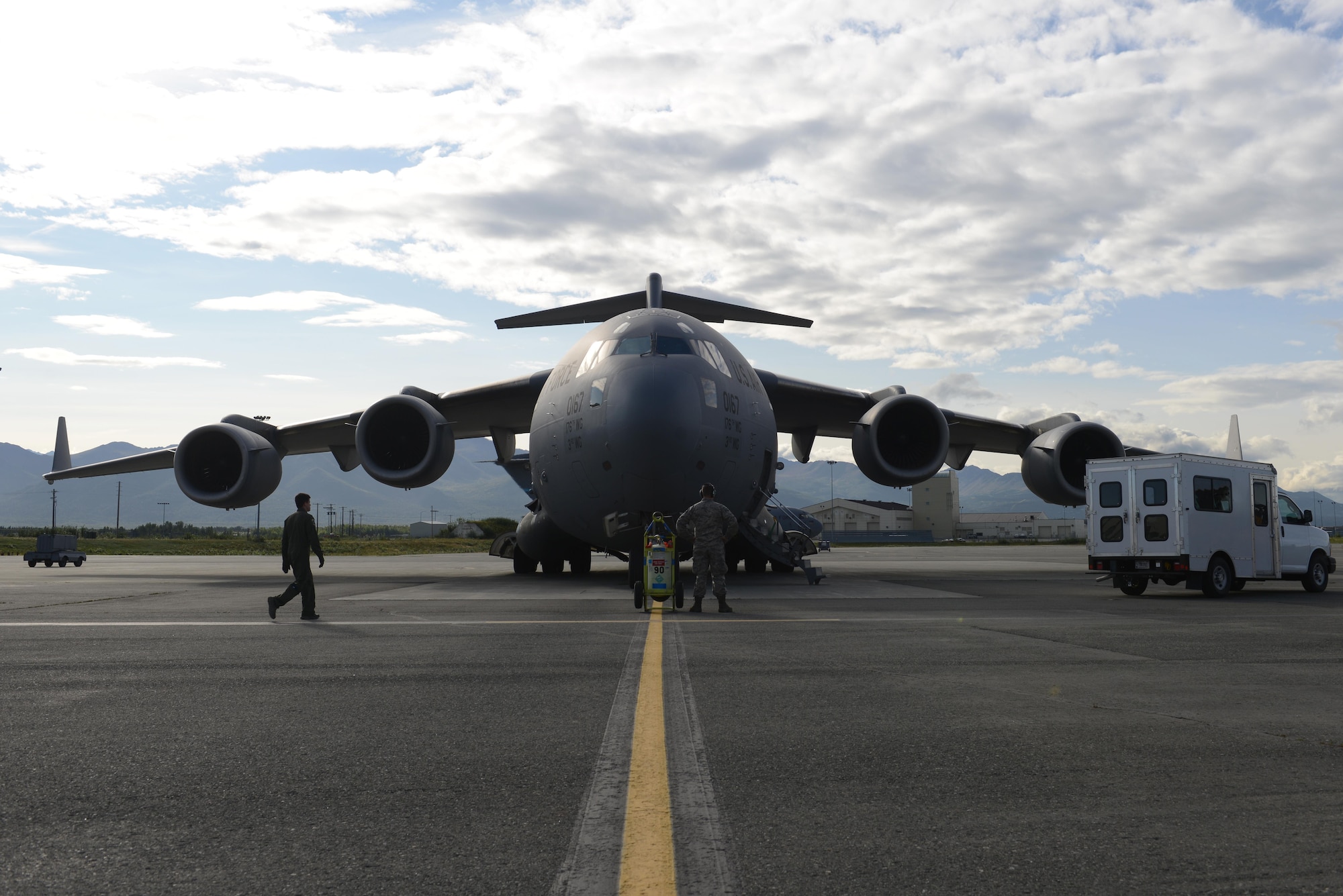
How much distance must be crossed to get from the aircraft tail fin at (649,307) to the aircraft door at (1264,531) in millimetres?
9515

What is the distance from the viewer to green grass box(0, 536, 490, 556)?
4869cm

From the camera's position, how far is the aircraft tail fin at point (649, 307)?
74.0 ft

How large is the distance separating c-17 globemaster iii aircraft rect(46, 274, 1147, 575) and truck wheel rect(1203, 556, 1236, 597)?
5.36 m

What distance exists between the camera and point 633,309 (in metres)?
22.5

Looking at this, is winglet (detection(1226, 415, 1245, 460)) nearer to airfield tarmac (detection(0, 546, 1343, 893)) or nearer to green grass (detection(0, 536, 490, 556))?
airfield tarmac (detection(0, 546, 1343, 893))

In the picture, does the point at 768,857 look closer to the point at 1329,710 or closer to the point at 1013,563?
the point at 1329,710

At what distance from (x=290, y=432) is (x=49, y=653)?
16.3 meters

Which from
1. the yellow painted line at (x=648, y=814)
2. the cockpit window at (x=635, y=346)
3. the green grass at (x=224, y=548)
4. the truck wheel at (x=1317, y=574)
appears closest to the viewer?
the yellow painted line at (x=648, y=814)

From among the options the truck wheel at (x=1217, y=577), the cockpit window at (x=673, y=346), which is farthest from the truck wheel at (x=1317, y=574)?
the cockpit window at (x=673, y=346)

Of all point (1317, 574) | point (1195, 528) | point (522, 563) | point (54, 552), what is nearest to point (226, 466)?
point (522, 563)

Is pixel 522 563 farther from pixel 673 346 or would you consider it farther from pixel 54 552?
pixel 54 552

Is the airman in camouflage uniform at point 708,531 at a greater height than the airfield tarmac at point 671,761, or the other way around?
the airman in camouflage uniform at point 708,531

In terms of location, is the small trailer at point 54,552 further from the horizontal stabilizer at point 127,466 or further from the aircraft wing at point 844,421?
the aircraft wing at point 844,421

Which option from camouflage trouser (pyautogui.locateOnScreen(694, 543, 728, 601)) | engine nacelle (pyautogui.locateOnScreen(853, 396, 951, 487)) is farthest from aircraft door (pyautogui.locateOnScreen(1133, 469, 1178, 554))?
camouflage trouser (pyautogui.locateOnScreen(694, 543, 728, 601))
